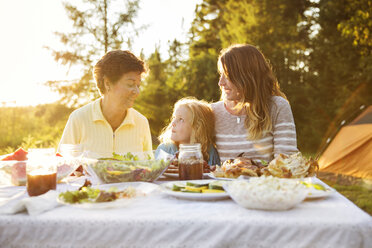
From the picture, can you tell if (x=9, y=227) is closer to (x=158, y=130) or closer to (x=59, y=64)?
(x=158, y=130)

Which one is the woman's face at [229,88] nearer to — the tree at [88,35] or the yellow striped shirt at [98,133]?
the yellow striped shirt at [98,133]

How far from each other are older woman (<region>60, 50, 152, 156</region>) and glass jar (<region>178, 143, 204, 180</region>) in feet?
5.00

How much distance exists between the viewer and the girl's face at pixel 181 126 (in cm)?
298

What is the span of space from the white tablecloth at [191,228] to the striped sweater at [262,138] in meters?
1.58

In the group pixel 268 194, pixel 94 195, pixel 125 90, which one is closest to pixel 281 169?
pixel 268 194

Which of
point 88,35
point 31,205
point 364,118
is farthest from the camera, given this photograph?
point 88,35

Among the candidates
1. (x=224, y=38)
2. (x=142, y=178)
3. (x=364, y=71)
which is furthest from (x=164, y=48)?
(x=142, y=178)

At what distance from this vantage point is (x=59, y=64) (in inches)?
571

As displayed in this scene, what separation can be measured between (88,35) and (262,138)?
12.9m

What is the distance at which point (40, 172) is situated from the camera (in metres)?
1.65

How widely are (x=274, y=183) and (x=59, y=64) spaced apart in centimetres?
1443

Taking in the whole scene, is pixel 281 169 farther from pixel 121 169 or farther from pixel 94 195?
pixel 94 195

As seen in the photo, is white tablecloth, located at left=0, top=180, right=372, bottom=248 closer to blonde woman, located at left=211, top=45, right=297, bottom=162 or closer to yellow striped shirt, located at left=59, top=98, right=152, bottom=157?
blonde woman, located at left=211, top=45, right=297, bottom=162

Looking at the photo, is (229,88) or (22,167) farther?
(229,88)
